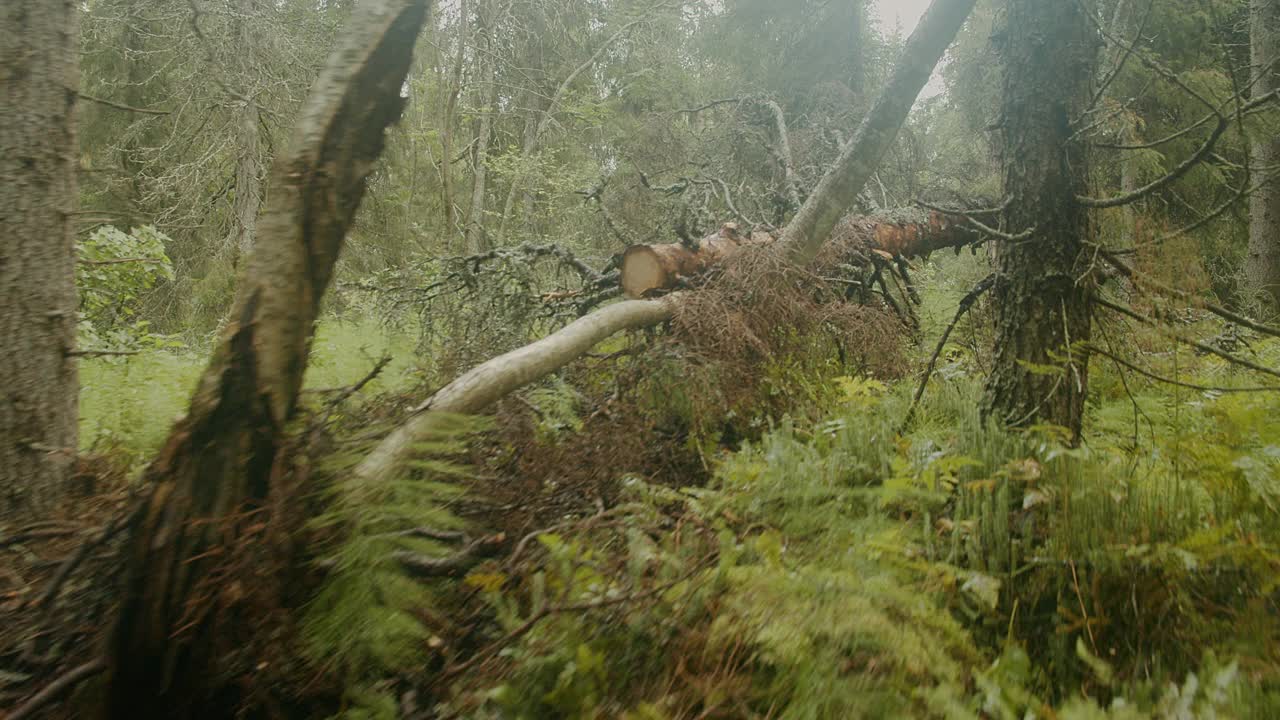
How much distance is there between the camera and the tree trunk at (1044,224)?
3.04 metres

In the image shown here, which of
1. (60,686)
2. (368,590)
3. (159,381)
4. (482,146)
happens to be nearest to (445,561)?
(368,590)

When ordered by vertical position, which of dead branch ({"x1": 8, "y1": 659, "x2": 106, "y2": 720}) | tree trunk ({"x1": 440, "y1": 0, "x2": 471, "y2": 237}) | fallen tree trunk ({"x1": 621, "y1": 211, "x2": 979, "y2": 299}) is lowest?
dead branch ({"x1": 8, "y1": 659, "x2": 106, "y2": 720})

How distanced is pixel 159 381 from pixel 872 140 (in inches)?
235

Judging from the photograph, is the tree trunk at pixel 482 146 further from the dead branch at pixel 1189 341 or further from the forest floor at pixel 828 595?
the dead branch at pixel 1189 341

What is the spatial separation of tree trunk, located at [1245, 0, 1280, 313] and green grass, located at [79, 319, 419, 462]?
10.4 meters

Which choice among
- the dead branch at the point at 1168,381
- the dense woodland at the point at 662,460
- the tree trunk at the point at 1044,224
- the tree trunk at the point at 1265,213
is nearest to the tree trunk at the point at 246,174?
the dense woodland at the point at 662,460

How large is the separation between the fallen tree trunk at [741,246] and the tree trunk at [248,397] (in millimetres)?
3125

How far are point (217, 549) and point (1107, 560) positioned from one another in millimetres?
2859

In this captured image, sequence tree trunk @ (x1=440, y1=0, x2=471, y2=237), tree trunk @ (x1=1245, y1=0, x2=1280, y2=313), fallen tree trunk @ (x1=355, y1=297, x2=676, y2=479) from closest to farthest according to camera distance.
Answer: fallen tree trunk @ (x1=355, y1=297, x2=676, y2=479) → tree trunk @ (x1=1245, y1=0, x2=1280, y2=313) → tree trunk @ (x1=440, y1=0, x2=471, y2=237)

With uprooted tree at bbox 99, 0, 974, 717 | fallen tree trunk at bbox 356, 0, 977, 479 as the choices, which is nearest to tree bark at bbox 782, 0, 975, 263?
fallen tree trunk at bbox 356, 0, 977, 479

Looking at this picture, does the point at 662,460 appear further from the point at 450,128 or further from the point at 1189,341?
the point at 450,128

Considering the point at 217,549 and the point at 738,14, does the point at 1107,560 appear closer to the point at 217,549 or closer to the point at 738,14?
the point at 217,549

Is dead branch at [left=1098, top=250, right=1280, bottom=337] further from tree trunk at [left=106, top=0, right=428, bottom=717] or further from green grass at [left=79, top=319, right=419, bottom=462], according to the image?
green grass at [left=79, top=319, right=419, bottom=462]

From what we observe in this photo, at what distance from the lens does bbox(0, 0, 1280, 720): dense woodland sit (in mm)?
1884
